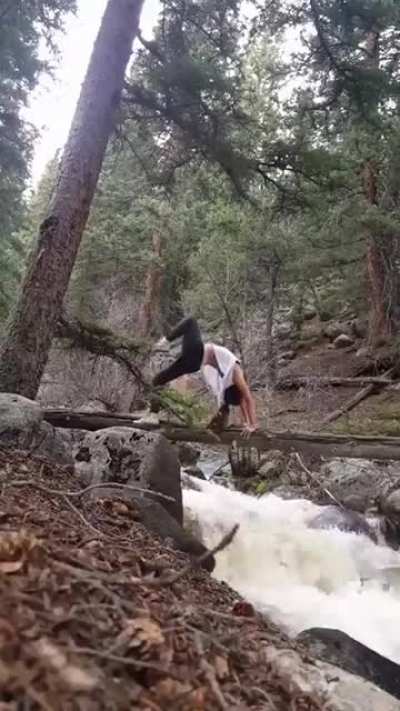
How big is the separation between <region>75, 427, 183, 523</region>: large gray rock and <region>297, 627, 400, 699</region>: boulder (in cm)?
221

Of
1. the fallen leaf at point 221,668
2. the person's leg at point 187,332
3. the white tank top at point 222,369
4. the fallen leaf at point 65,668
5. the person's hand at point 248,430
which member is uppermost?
the person's leg at point 187,332

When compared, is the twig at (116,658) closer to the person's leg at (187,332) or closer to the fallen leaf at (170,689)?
the fallen leaf at (170,689)

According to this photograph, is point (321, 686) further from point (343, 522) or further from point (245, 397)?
point (343, 522)

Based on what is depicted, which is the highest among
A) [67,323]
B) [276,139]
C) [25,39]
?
[25,39]

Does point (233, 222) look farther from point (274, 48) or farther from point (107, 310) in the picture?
point (274, 48)

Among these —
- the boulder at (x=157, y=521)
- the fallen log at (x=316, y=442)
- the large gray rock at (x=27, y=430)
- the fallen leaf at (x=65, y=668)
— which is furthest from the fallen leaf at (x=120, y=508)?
the fallen leaf at (x=65, y=668)

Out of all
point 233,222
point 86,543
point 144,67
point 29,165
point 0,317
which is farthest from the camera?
point 233,222

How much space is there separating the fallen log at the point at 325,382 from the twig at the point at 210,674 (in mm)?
15512

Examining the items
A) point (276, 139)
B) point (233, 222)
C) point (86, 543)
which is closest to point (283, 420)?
point (233, 222)

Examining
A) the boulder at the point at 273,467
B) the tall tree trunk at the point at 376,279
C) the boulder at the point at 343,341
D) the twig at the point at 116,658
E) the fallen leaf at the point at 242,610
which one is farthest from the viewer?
the boulder at the point at 343,341

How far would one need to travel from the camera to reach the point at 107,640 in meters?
1.64

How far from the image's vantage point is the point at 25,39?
10.3 metres

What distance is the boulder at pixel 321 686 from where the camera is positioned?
219cm

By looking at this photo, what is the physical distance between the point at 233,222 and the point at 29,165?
6910mm
